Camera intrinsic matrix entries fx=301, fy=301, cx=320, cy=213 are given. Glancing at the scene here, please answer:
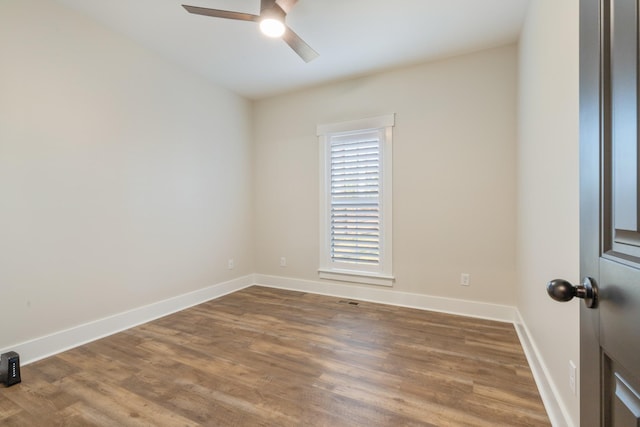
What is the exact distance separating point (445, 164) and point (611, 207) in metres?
2.79

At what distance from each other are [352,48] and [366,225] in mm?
1929

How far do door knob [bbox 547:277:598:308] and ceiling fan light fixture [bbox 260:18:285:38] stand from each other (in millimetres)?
2244

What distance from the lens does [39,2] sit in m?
2.28

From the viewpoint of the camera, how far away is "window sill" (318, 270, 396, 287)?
140 inches

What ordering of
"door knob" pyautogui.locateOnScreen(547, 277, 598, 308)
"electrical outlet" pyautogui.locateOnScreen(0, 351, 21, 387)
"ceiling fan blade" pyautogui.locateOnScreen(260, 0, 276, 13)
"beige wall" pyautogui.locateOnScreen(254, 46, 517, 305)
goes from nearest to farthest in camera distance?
"door knob" pyautogui.locateOnScreen(547, 277, 598, 308) < "electrical outlet" pyautogui.locateOnScreen(0, 351, 21, 387) < "ceiling fan blade" pyautogui.locateOnScreen(260, 0, 276, 13) < "beige wall" pyautogui.locateOnScreen(254, 46, 517, 305)

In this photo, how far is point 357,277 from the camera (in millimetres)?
3730

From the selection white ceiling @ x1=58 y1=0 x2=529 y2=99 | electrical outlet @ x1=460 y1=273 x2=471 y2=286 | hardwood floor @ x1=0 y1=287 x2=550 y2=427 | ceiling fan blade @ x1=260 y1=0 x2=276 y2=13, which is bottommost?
hardwood floor @ x1=0 y1=287 x2=550 y2=427

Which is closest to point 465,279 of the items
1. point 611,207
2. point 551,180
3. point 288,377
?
point 551,180

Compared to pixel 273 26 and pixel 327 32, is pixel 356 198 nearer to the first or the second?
pixel 327 32

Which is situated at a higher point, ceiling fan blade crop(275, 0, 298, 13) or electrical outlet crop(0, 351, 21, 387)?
ceiling fan blade crop(275, 0, 298, 13)

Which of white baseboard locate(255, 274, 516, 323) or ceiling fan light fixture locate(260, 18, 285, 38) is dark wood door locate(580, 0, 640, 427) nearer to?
ceiling fan light fixture locate(260, 18, 285, 38)

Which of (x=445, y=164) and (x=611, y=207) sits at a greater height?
(x=445, y=164)

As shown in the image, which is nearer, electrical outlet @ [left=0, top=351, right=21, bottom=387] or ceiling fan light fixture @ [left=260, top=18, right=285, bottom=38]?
electrical outlet @ [left=0, top=351, right=21, bottom=387]

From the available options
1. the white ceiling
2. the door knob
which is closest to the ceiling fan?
the white ceiling
